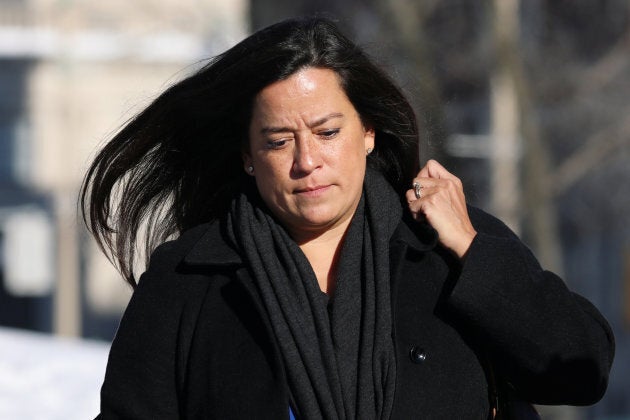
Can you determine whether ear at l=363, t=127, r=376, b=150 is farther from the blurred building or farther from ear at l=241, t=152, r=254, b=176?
the blurred building

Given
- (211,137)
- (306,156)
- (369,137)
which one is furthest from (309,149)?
(211,137)

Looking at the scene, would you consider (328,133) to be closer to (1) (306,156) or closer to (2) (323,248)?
(1) (306,156)

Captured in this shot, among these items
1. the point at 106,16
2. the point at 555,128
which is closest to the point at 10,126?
the point at 106,16

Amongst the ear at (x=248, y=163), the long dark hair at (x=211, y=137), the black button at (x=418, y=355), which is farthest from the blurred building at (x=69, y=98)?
the black button at (x=418, y=355)

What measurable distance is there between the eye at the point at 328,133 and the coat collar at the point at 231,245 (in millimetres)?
244

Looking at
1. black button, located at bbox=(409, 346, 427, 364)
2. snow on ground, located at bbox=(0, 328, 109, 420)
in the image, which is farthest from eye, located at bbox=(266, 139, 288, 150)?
snow on ground, located at bbox=(0, 328, 109, 420)

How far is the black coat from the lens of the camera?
2.50 metres

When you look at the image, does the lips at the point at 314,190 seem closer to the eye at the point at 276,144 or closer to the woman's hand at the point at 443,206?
the eye at the point at 276,144

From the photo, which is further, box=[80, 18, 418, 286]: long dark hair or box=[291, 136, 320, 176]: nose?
box=[80, 18, 418, 286]: long dark hair

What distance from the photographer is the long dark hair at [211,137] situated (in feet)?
8.65

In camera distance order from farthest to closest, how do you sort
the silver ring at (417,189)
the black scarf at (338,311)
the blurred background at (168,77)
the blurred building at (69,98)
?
the blurred building at (69,98) → the blurred background at (168,77) → the silver ring at (417,189) → the black scarf at (338,311)

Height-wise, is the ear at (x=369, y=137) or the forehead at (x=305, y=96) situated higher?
the forehead at (x=305, y=96)

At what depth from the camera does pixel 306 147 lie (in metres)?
2.52

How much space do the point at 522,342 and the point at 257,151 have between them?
63cm
